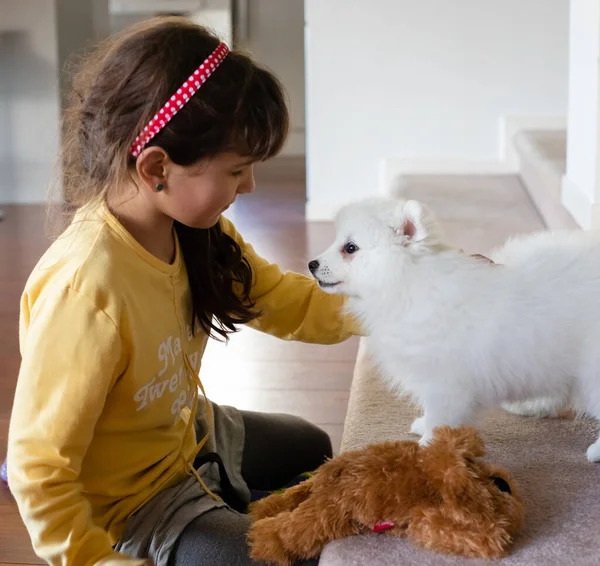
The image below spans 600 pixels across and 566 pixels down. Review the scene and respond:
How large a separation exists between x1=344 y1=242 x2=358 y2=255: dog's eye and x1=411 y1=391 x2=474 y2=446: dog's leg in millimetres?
235

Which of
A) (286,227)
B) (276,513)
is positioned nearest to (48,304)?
(276,513)

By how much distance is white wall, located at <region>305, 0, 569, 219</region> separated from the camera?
3711 mm

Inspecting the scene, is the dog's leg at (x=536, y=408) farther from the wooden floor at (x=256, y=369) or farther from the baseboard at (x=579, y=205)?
the baseboard at (x=579, y=205)

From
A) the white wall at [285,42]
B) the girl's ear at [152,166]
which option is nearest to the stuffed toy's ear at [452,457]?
the girl's ear at [152,166]

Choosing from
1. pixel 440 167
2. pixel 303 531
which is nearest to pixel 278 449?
pixel 303 531

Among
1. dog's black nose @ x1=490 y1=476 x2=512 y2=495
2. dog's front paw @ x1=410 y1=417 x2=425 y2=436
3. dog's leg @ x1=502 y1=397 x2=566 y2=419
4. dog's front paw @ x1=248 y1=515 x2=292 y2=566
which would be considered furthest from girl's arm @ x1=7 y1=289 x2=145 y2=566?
dog's leg @ x1=502 y1=397 x2=566 y2=419

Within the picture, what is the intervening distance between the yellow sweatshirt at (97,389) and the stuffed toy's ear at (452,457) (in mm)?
353

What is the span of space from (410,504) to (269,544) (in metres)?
0.17

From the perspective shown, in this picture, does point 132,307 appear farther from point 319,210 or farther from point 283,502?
point 319,210

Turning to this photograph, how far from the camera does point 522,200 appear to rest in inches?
121

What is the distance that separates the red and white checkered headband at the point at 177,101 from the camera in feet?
3.37

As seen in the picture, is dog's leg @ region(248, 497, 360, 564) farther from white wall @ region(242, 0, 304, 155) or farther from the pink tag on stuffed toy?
white wall @ region(242, 0, 304, 155)

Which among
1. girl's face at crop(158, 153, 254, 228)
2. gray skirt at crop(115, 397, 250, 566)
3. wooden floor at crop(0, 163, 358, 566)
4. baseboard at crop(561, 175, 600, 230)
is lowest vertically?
wooden floor at crop(0, 163, 358, 566)

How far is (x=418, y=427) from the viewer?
1.31 m
